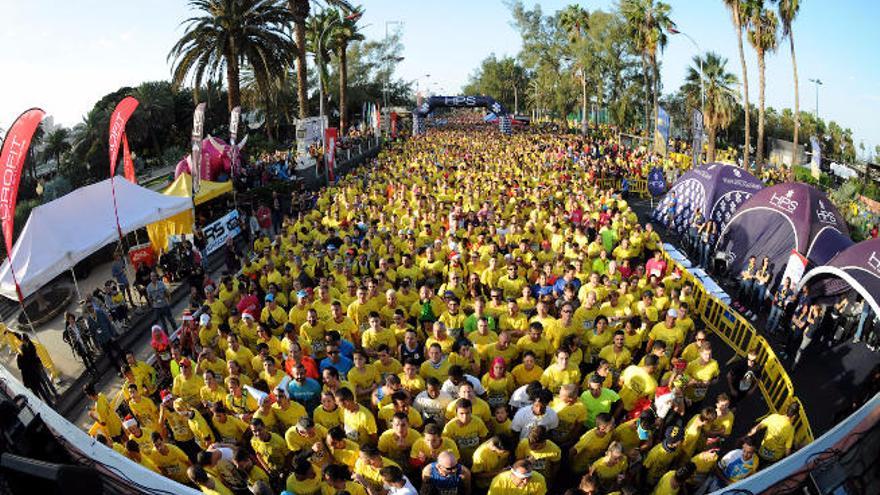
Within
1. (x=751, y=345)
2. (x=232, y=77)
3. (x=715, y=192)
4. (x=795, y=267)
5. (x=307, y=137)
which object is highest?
(x=232, y=77)

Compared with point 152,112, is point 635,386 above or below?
below

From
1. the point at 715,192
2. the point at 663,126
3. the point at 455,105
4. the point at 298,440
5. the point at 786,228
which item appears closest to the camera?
the point at 298,440

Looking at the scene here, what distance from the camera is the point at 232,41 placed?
2158 cm

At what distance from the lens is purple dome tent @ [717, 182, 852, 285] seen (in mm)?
12344

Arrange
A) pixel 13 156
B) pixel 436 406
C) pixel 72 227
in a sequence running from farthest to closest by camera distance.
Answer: pixel 72 227
pixel 13 156
pixel 436 406

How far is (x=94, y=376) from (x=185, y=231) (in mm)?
5730

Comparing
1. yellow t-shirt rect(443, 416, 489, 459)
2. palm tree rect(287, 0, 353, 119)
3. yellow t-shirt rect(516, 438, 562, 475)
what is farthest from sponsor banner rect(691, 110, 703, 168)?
yellow t-shirt rect(443, 416, 489, 459)

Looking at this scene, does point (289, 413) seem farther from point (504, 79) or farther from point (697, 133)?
point (504, 79)

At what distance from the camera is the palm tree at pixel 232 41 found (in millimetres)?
21500

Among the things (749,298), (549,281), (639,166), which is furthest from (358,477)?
(639,166)

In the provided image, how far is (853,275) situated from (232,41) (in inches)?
873

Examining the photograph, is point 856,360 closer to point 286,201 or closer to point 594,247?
point 594,247

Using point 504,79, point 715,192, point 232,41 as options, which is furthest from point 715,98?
point 504,79

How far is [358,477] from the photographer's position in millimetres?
5000
